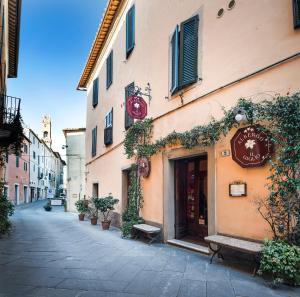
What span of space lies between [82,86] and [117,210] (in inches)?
468

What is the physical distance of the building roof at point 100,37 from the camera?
1300cm

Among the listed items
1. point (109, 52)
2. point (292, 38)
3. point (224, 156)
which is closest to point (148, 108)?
point (224, 156)

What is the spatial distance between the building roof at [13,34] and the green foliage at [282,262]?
1425cm

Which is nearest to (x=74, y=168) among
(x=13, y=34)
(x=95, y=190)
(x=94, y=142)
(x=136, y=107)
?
(x=95, y=190)

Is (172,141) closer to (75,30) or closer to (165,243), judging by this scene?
(165,243)

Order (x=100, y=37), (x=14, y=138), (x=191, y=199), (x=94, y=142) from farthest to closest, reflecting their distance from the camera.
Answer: (x=94, y=142)
(x=100, y=37)
(x=14, y=138)
(x=191, y=199)

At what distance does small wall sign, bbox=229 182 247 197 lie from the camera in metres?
5.86

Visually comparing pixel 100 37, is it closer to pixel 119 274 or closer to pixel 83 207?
pixel 83 207

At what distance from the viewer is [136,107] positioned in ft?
29.9

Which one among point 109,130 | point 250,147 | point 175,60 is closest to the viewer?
point 250,147

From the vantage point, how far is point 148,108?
9.79 meters

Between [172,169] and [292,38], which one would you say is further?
[172,169]

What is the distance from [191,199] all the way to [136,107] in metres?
3.07

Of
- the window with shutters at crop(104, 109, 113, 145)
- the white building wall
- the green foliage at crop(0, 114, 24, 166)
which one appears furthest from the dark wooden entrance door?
the white building wall
